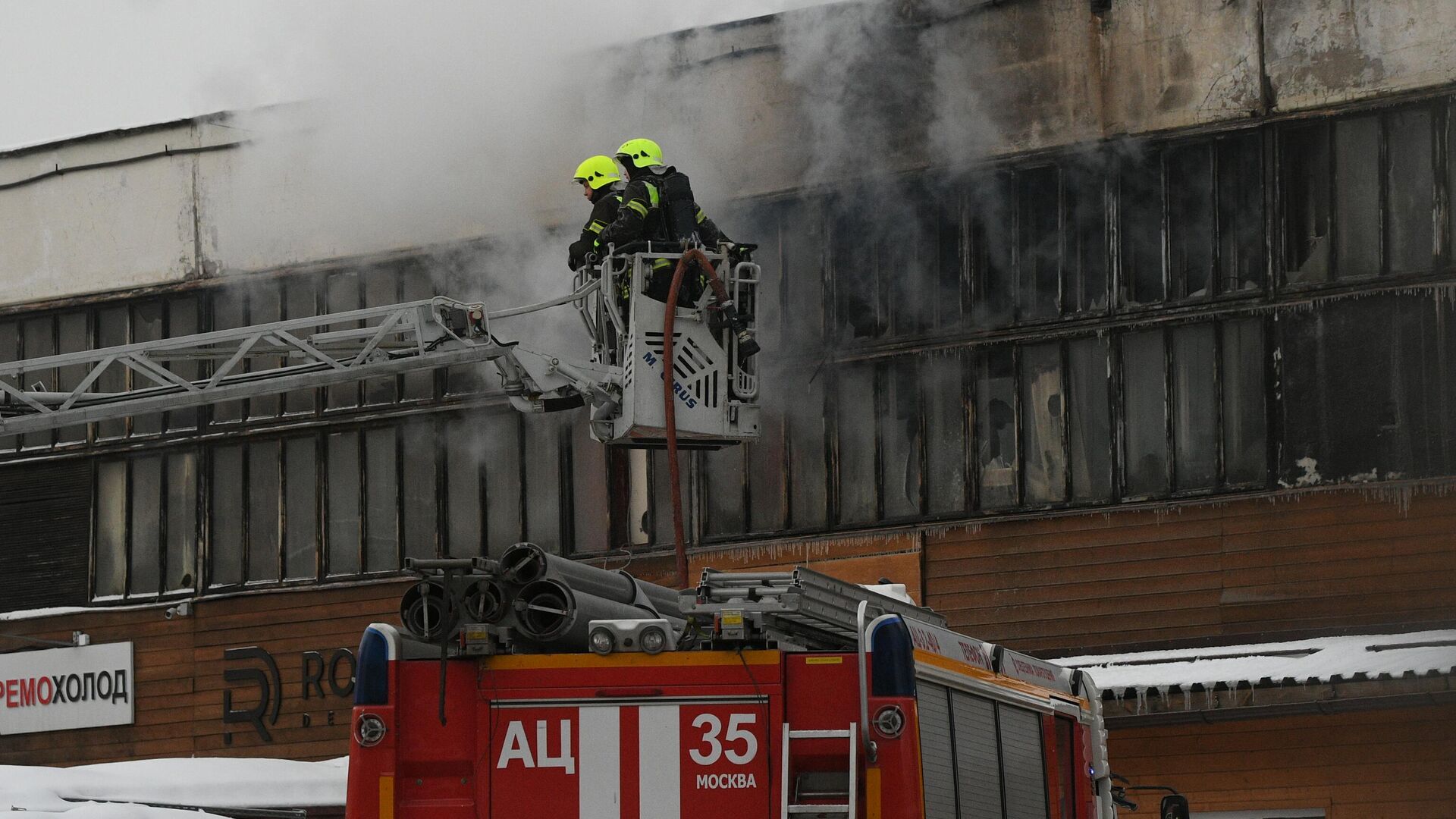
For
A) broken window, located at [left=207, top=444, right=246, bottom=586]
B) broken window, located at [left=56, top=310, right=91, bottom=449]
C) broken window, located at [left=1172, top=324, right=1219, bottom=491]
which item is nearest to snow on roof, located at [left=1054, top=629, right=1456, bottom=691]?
broken window, located at [left=1172, top=324, right=1219, bottom=491]

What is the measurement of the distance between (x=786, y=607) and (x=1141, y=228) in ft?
35.7

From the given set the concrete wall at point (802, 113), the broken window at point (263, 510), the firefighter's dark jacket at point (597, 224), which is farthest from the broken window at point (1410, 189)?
the broken window at point (263, 510)

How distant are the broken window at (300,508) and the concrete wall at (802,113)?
2062 mm

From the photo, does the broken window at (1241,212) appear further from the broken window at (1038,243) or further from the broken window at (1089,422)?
the broken window at (1038,243)

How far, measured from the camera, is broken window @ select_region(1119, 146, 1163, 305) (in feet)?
57.4

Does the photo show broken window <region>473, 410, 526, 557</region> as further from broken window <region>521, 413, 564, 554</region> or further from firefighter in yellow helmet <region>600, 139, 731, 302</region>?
firefighter in yellow helmet <region>600, 139, 731, 302</region>

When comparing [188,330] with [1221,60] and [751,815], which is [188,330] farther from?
[751,815]

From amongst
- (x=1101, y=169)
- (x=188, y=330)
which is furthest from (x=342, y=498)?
(x=1101, y=169)

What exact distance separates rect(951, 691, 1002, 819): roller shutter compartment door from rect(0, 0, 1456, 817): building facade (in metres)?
7.73

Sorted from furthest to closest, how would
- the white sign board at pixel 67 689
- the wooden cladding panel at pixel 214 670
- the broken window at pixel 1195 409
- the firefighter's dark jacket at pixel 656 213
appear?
the white sign board at pixel 67 689, the wooden cladding panel at pixel 214 670, the broken window at pixel 1195 409, the firefighter's dark jacket at pixel 656 213

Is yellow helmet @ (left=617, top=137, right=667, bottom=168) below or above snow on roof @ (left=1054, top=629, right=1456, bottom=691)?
above

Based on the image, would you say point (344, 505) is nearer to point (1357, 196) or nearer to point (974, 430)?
point (974, 430)

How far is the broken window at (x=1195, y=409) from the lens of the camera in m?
17.2

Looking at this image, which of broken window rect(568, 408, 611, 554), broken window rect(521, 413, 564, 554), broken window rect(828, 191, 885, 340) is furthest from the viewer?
broken window rect(521, 413, 564, 554)
